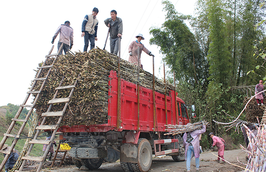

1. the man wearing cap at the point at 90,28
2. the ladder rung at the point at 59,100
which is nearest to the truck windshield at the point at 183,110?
the man wearing cap at the point at 90,28

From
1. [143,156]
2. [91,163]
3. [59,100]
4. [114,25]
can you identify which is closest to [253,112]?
[143,156]

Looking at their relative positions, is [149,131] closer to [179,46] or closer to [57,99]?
[57,99]

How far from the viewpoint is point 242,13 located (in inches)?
546

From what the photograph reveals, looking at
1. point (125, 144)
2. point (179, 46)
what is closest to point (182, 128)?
point (125, 144)

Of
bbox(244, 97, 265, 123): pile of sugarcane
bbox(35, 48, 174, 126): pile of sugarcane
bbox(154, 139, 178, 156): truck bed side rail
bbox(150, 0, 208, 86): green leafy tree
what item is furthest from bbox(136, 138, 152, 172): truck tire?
bbox(150, 0, 208, 86): green leafy tree

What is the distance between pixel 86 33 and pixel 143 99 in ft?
9.98

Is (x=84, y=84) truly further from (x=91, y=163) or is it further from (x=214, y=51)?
(x=214, y=51)

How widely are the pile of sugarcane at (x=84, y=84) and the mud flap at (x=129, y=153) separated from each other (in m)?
1.36

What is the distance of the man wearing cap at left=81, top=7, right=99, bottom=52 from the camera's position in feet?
23.7

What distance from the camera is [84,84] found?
5.03m

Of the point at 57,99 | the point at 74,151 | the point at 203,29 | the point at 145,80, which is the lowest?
the point at 74,151

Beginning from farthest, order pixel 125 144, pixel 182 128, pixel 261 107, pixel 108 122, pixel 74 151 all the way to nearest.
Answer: pixel 261 107, pixel 182 128, pixel 125 144, pixel 74 151, pixel 108 122

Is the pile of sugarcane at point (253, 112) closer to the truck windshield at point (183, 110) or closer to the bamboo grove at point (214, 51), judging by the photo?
the truck windshield at point (183, 110)

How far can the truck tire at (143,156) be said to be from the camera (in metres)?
5.89
